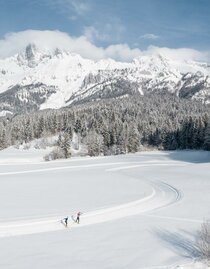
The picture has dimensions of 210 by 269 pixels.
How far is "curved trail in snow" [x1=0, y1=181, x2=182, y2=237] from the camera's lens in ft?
115

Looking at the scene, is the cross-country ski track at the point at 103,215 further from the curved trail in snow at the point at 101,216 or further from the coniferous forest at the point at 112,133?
the coniferous forest at the point at 112,133

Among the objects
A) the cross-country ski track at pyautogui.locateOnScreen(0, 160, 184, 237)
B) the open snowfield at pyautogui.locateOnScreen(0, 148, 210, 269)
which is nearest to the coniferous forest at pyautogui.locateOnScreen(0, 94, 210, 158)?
the open snowfield at pyautogui.locateOnScreen(0, 148, 210, 269)

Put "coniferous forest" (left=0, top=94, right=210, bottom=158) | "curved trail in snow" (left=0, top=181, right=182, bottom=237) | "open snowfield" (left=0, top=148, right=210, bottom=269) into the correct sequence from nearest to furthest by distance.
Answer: "open snowfield" (left=0, top=148, right=210, bottom=269) < "curved trail in snow" (left=0, top=181, right=182, bottom=237) < "coniferous forest" (left=0, top=94, right=210, bottom=158)

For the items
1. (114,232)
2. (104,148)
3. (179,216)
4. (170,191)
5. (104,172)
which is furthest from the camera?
(104,148)

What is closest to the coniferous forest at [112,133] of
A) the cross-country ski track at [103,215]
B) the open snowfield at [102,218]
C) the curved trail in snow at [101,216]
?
the open snowfield at [102,218]

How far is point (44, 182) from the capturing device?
6103cm

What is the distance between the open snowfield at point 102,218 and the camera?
88.4 ft

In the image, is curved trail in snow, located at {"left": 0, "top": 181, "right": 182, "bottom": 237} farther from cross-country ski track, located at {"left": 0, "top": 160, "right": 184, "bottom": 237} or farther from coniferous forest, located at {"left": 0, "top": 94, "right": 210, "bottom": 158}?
coniferous forest, located at {"left": 0, "top": 94, "right": 210, "bottom": 158}

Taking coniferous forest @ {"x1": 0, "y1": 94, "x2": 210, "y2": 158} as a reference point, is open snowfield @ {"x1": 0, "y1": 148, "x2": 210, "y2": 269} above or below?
below

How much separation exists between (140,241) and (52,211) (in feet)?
39.3

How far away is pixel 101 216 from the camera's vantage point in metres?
39.9

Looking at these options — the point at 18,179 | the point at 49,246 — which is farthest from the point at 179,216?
the point at 18,179

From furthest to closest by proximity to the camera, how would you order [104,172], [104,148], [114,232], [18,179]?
[104,148]
[104,172]
[18,179]
[114,232]

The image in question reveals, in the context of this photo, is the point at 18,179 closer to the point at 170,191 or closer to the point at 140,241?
the point at 170,191
